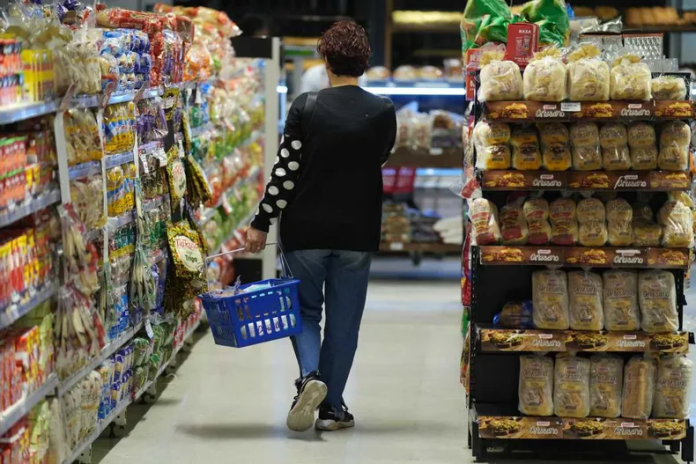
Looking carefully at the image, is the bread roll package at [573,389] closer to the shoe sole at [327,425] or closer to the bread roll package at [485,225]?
the bread roll package at [485,225]

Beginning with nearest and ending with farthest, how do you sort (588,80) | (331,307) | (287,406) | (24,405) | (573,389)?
(24,405)
(588,80)
(573,389)
(331,307)
(287,406)

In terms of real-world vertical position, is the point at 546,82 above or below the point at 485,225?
above

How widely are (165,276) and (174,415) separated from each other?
0.68m

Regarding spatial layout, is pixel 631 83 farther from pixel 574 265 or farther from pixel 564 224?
pixel 574 265

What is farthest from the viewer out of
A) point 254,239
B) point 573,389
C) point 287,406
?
point 287,406

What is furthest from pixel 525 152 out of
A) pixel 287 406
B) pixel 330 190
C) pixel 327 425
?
pixel 287 406

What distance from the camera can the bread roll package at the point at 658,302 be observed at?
477cm

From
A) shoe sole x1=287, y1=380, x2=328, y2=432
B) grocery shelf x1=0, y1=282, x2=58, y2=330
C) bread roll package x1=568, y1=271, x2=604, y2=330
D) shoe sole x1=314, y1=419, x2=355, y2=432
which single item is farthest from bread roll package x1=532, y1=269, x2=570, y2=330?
grocery shelf x1=0, y1=282, x2=58, y2=330

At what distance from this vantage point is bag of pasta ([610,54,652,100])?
15.1 feet

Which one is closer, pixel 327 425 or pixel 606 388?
pixel 606 388

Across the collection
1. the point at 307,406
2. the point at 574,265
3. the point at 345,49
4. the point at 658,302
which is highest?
the point at 345,49

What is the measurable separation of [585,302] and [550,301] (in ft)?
0.46

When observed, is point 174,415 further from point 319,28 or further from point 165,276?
point 319,28

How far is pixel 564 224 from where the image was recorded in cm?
474
